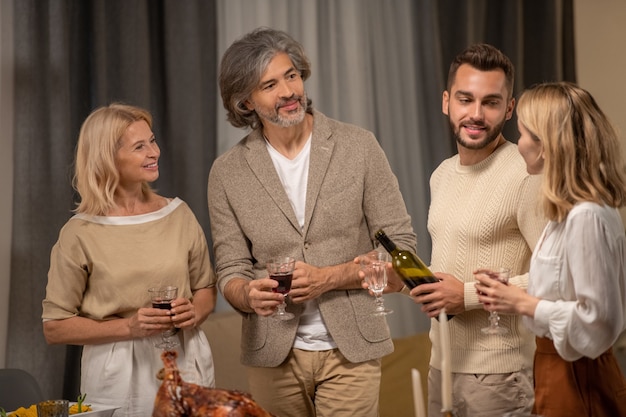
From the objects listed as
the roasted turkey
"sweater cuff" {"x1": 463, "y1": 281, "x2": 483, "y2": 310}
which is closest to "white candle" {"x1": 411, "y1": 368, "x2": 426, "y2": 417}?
the roasted turkey

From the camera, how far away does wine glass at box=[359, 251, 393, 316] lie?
259 cm

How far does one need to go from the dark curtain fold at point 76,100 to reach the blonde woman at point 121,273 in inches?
33.8

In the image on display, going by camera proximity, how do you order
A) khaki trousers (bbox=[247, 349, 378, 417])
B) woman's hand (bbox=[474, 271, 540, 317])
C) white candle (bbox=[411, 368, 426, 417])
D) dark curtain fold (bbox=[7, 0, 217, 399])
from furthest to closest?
dark curtain fold (bbox=[7, 0, 217, 399]) → khaki trousers (bbox=[247, 349, 378, 417]) → woman's hand (bbox=[474, 271, 540, 317]) → white candle (bbox=[411, 368, 426, 417])

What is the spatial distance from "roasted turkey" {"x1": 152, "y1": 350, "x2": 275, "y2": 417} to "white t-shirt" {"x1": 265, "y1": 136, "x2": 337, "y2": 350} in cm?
97

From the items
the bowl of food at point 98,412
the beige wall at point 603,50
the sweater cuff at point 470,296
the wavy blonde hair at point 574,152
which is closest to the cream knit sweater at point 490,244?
the sweater cuff at point 470,296

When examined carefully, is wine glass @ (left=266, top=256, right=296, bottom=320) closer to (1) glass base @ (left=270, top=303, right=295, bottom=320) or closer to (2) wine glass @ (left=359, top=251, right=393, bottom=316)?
(1) glass base @ (left=270, top=303, right=295, bottom=320)

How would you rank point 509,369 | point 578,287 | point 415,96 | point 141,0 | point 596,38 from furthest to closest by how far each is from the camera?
point 596,38 < point 415,96 < point 141,0 < point 509,369 < point 578,287

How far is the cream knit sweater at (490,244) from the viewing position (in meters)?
2.56

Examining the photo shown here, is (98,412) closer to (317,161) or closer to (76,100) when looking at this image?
(317,161)

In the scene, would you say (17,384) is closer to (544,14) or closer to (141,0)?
(141,0)

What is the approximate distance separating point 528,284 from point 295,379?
987mm

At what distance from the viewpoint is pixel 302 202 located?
9.89 ft

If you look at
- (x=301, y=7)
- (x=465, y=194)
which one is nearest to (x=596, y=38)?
(x=301, y=7)

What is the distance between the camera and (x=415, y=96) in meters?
5.24
